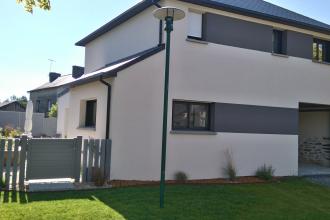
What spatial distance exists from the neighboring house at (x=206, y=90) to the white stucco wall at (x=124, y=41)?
0.07m

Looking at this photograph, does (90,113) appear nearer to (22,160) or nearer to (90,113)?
(90,113)

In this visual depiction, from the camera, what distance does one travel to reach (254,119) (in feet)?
44.2

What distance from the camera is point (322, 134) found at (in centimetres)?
1744

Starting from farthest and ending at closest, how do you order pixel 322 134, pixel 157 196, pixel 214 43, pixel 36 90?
1. pixel 36 90
2. pixel 322 134
3. pixel 214 43
4. pixel 157 196

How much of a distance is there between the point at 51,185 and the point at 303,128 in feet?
45.9

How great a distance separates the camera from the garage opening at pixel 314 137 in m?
17.1

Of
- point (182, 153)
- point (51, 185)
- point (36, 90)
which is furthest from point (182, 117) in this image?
point (36, 90)

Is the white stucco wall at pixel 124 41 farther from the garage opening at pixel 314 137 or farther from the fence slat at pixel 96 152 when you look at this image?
the garage opening at pixel 314 137

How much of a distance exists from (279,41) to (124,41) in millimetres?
6639

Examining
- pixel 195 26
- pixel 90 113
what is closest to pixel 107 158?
pixel 90 113

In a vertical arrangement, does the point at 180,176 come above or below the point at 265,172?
below

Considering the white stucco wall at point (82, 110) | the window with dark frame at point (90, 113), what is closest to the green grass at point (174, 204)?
the white stucco wall at point (82, 110)

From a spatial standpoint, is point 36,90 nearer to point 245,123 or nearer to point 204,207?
point 245,123

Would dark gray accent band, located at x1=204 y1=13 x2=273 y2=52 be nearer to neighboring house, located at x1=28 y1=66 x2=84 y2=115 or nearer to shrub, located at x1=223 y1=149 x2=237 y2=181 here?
shrub, located at x1=223 y1=149 x2=237 y2=181
